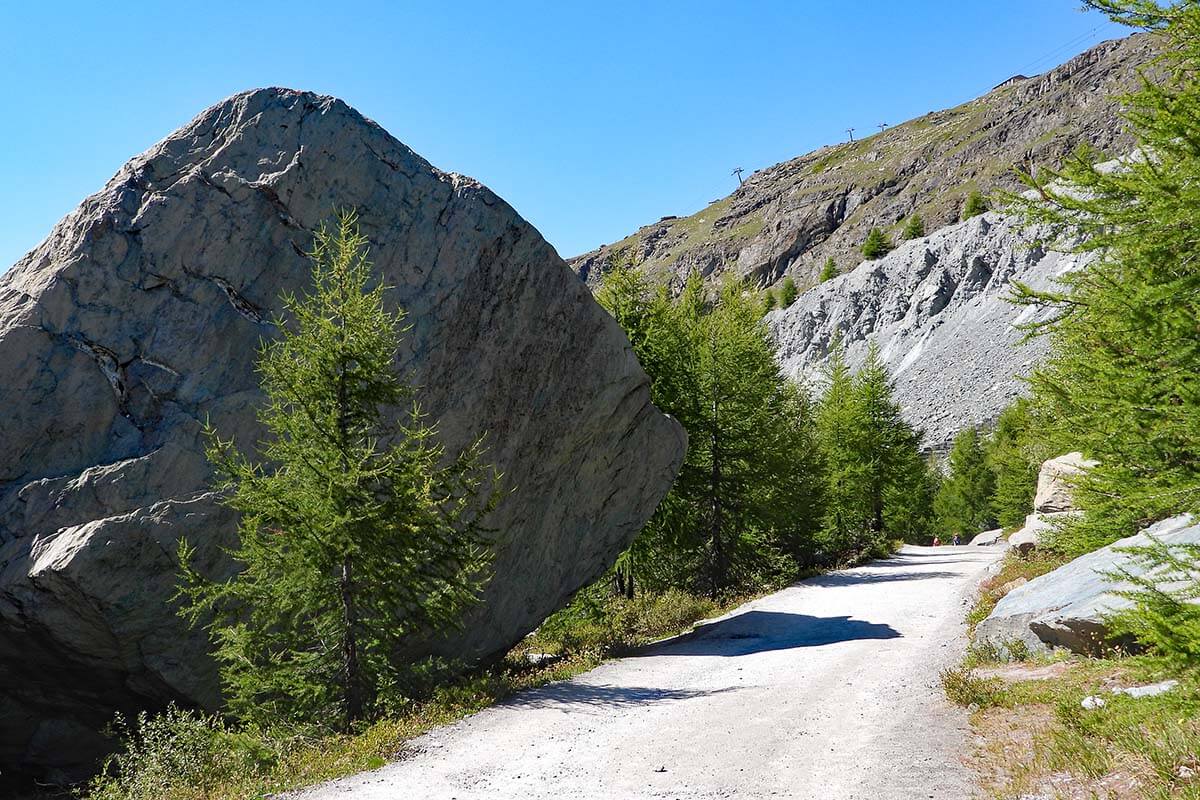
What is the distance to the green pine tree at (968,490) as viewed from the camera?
5669 centimetres

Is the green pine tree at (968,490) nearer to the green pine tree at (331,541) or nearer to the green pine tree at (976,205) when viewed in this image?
the green pine tree at (976,205)

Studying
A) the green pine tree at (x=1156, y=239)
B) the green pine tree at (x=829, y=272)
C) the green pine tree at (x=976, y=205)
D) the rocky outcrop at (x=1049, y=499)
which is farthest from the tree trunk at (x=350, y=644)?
the green pine tree at (x=829, y=272)

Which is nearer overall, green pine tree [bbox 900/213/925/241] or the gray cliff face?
the gray cliff face

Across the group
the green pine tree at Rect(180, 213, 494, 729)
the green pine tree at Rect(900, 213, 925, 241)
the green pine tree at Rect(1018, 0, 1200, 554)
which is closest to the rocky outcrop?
the green pine tree at Rect(1018, 0, 1200, 554)

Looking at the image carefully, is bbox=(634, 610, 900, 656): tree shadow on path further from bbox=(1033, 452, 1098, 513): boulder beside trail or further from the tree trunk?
bbox=(1033, 452, 1098, 513): boulder beside trail

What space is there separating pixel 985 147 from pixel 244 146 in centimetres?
12812

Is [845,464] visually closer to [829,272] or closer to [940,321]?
[940,321]

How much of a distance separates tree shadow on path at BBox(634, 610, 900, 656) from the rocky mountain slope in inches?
2808

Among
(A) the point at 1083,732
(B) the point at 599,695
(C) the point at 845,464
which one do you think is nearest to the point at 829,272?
(C) the point at 845,464

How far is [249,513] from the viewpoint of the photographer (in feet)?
34.3

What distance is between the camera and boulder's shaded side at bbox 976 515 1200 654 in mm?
8891

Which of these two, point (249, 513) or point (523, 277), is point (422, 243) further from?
point (249, 513)

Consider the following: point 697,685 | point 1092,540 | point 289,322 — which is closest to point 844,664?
point 697,685

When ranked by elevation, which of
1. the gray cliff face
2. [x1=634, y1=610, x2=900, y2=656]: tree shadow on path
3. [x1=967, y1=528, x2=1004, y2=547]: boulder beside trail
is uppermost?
the gray cliff face
